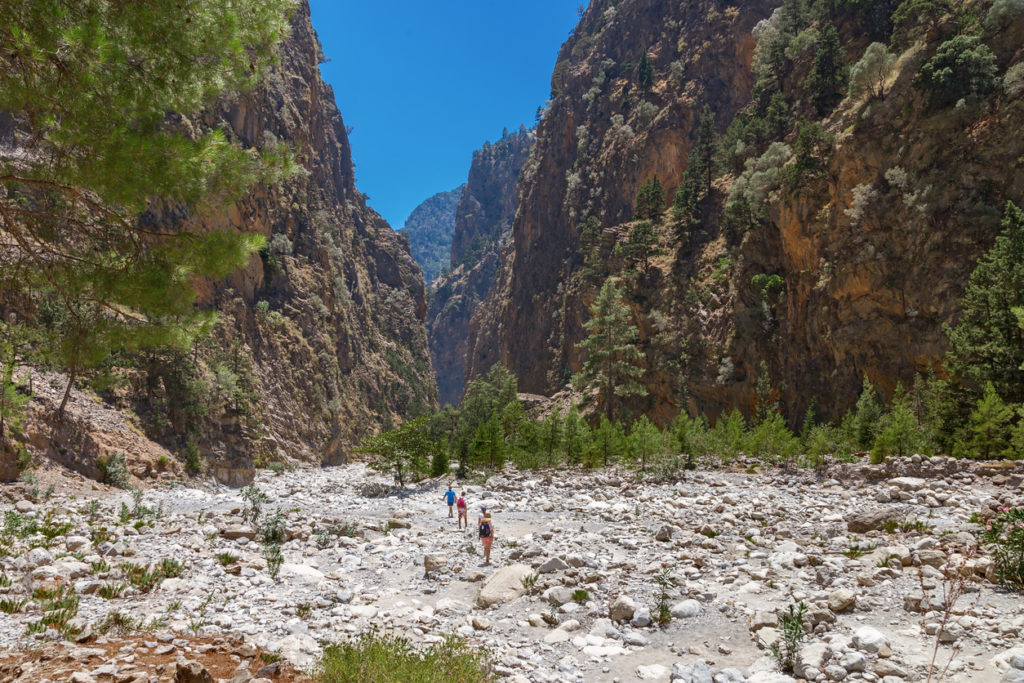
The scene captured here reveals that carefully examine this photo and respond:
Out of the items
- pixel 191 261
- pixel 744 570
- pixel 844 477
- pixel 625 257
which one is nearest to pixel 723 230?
pixel 625 257

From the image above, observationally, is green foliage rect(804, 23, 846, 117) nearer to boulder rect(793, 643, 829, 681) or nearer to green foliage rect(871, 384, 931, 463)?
green foliage rect(871, 384, 931, 463)

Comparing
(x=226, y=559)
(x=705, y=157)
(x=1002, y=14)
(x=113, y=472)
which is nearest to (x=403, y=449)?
(x=113, y=472)

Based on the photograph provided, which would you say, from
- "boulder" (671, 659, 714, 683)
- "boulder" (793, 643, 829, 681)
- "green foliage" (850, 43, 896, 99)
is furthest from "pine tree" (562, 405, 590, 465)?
"green foliage" (850, 43, 896, 99)

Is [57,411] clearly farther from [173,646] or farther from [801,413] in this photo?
[801,413]

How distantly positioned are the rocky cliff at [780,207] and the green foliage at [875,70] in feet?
1.02

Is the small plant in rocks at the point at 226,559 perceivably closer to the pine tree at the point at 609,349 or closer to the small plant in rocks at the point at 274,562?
the small plant in rocks at the point at 274,562

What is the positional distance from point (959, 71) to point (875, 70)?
19.0ft

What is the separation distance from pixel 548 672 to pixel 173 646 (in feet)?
12.7

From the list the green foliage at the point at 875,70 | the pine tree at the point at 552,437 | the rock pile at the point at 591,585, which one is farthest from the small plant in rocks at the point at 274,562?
the green foliage at the point at 875,70

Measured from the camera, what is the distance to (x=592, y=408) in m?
42.1

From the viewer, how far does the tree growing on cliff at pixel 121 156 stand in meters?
5.63

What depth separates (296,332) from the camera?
1896 inches

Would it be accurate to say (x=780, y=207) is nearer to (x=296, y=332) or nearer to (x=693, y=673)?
(x=693, y=673)

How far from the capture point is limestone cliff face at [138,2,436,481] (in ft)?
110
